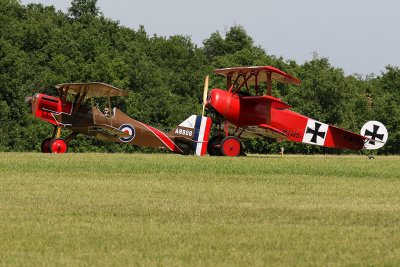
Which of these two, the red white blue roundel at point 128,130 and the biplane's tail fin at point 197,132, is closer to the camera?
the red white blue roundel at point 128,130

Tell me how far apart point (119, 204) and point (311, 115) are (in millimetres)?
45352

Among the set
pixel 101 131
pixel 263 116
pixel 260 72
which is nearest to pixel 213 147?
pixel 263 116

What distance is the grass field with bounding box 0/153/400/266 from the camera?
24.1ft

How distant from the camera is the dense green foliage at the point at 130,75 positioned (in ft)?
180

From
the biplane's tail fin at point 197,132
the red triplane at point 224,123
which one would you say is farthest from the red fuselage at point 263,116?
the biplane's tail fin at point 197,132

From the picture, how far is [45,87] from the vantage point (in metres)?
62.0

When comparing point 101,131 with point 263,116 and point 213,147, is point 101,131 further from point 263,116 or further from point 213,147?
point 263,116

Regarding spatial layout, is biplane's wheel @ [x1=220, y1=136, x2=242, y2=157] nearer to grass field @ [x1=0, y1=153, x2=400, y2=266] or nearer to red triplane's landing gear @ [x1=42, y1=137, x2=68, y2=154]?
red triplane's landing gear @ [x1=42, y1=137, x2=68, y2=154]

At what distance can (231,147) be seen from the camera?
85.8ft

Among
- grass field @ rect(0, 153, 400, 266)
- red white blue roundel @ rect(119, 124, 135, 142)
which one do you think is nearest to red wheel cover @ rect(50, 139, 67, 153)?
red white blue roundel @ rect(119, 124, 135, 142)

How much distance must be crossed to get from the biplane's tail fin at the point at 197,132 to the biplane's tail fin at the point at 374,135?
21.8 feet

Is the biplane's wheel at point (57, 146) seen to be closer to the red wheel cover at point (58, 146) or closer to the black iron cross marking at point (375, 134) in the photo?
the red wheel cover at point (58, 146)

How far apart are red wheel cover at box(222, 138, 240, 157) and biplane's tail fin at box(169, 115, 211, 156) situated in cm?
318

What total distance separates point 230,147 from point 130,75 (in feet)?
148
